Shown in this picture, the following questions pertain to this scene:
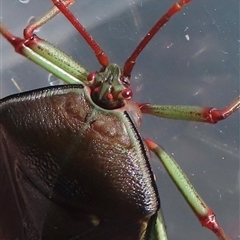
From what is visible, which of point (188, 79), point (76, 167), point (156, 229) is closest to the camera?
point (76, 167)

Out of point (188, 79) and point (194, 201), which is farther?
Answer: point (188, 79)

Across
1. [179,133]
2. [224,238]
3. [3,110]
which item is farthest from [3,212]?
[179,133]

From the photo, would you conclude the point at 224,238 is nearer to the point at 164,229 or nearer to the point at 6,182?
the point at 164,229

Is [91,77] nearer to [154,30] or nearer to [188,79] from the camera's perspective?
[154,30]

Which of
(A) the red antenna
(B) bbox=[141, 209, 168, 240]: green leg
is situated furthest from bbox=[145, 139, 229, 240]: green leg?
(A) the red antenna

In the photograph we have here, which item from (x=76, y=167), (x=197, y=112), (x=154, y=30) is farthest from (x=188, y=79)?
(x=76, y=167)

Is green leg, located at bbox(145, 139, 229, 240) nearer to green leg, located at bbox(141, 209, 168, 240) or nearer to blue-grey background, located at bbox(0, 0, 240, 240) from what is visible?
green leg, located at bbox(141, 209, 168, 240)
